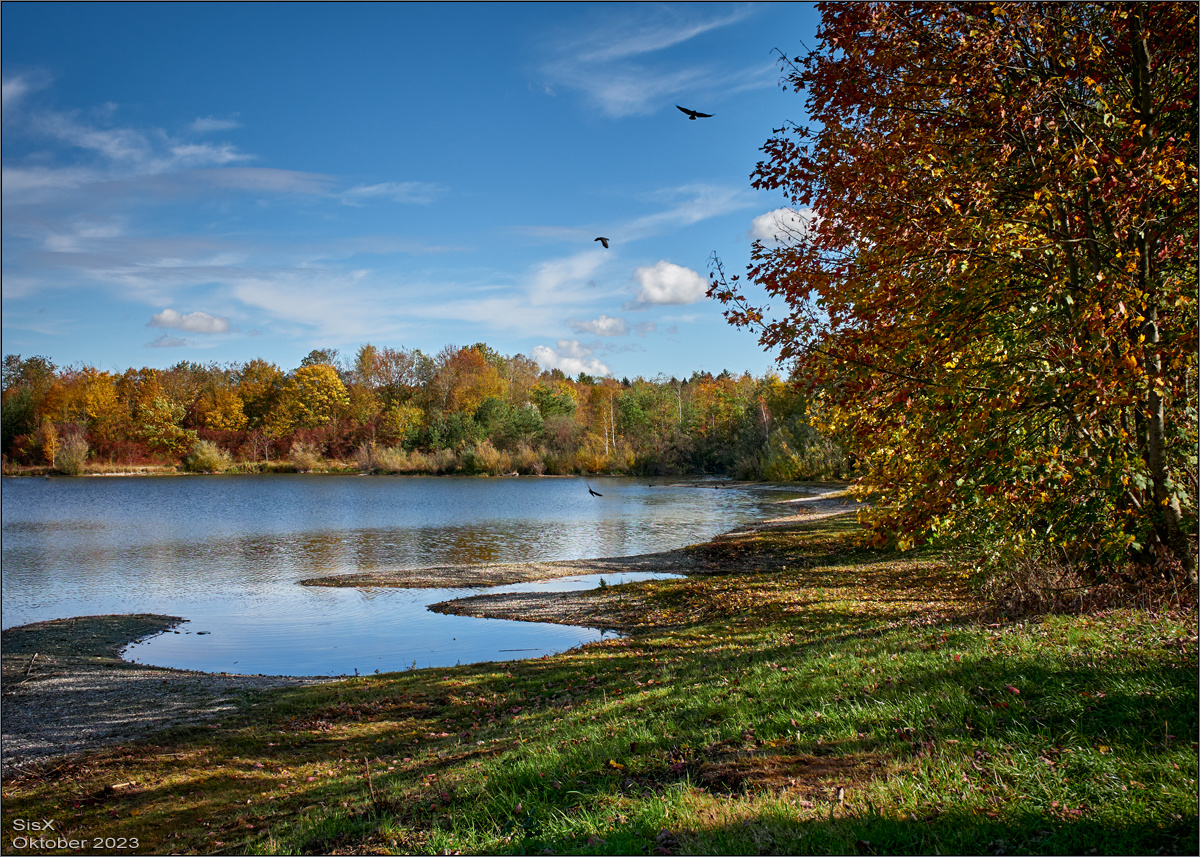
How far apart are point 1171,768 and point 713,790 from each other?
259 cm

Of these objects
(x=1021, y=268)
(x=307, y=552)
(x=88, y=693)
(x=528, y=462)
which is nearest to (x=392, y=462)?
(x=528, y=462)

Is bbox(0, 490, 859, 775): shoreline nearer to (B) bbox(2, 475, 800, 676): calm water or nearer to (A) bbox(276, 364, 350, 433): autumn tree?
(B) bbox(2, 475, 800, 676): calm water

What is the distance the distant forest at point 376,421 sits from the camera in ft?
221

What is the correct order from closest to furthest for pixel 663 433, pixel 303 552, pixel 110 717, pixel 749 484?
pixel 110 717 < pixel 303 552 < pixel 749 484 < pixel 663 433

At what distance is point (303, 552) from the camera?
25438 millimetres

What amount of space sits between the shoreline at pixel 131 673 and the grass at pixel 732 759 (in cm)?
92

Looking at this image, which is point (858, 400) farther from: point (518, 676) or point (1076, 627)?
point (518, 676)

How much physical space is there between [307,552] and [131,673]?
14.1 m

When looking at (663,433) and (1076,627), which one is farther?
(663,433)

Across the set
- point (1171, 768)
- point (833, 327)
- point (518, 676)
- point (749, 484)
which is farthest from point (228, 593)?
point (749, 484)

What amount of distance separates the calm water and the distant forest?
16.4 m

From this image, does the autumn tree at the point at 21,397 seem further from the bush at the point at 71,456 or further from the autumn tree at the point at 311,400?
the autumn tree at the point at 311,400

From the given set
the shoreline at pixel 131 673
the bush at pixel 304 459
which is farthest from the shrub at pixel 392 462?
the shoreline at pixel 131 673

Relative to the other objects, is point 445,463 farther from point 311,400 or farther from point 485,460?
point 311,400
